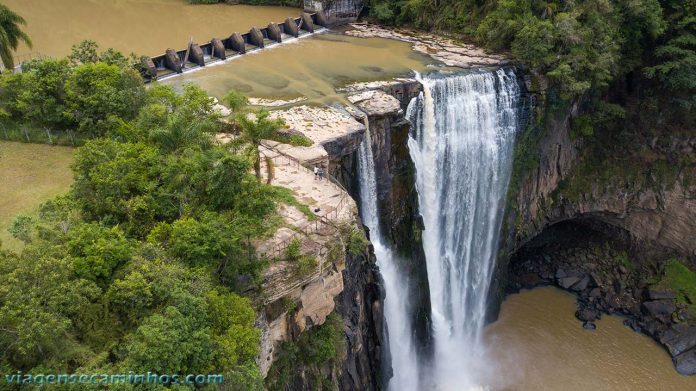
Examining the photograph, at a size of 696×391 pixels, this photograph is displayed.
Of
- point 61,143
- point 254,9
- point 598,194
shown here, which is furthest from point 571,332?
point 254,9

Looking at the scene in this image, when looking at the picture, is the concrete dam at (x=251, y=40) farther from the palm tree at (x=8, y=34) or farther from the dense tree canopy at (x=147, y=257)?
the dense tree canopy at (x=147, y=257)

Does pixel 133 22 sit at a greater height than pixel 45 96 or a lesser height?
greater

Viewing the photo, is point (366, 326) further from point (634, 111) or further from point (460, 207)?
point (634, 111)

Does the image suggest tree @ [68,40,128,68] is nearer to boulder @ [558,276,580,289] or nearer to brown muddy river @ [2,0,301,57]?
brown muddy river @ [2,0,301,57]

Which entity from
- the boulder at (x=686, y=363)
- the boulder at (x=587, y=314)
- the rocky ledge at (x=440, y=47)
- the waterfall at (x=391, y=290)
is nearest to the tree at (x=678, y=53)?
the rocky ledge at (x=440, y=47)

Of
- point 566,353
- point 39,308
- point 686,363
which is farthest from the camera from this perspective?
point 566,353

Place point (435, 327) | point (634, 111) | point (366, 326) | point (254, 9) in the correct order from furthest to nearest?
point (254, 9) < point (634, 111) < point (435, 327) < point (366, 326)

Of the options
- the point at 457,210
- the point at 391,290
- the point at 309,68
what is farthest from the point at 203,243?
the point at 309,68

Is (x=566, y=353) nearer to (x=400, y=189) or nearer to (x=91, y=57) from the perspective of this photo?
(x=400, y=189)
